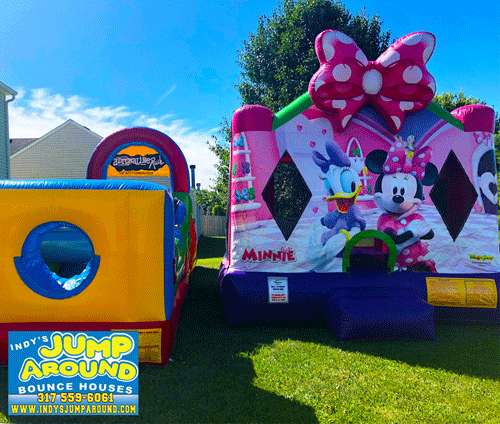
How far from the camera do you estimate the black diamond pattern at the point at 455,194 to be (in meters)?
5.09

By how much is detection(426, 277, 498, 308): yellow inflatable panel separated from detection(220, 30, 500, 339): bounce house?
0.01 m

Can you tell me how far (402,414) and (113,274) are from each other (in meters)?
2.37

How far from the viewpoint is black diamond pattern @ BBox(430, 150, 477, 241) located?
5.09 m

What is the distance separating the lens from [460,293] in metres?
4.75

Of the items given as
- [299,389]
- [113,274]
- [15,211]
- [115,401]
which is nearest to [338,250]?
[299,389]

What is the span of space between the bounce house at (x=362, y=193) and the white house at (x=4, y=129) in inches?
282

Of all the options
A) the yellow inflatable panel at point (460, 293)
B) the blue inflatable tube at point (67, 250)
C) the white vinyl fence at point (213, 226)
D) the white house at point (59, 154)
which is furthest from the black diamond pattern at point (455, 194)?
the white vinyl fence at point (213, 226)

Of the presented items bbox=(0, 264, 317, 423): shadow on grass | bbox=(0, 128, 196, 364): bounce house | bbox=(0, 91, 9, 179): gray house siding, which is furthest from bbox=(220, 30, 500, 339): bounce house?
bbox=(0, 91, 9, 179): gray house siding

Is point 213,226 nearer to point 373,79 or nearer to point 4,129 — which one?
point 4,129

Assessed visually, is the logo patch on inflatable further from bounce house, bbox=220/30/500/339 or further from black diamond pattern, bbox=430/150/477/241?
black diamond pattern, bbox=430/150/477/241

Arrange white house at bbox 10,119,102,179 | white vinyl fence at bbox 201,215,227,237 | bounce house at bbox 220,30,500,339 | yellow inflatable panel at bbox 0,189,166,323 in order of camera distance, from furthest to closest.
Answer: white vinyl fence at bbox 201,215,227,237 → white house at bbox 10,119,102,179 → bounce house at bbox 220,30,500,339 → yellow inflatable panel at bbox 0,189,166,323

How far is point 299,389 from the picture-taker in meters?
3.09

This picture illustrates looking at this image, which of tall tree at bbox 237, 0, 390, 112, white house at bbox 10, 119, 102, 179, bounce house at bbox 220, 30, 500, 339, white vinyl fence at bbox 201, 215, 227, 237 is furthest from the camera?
white vinyl fence at bbox 201, 215, 227, 237

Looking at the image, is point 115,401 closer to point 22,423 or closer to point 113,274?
point 22,423
